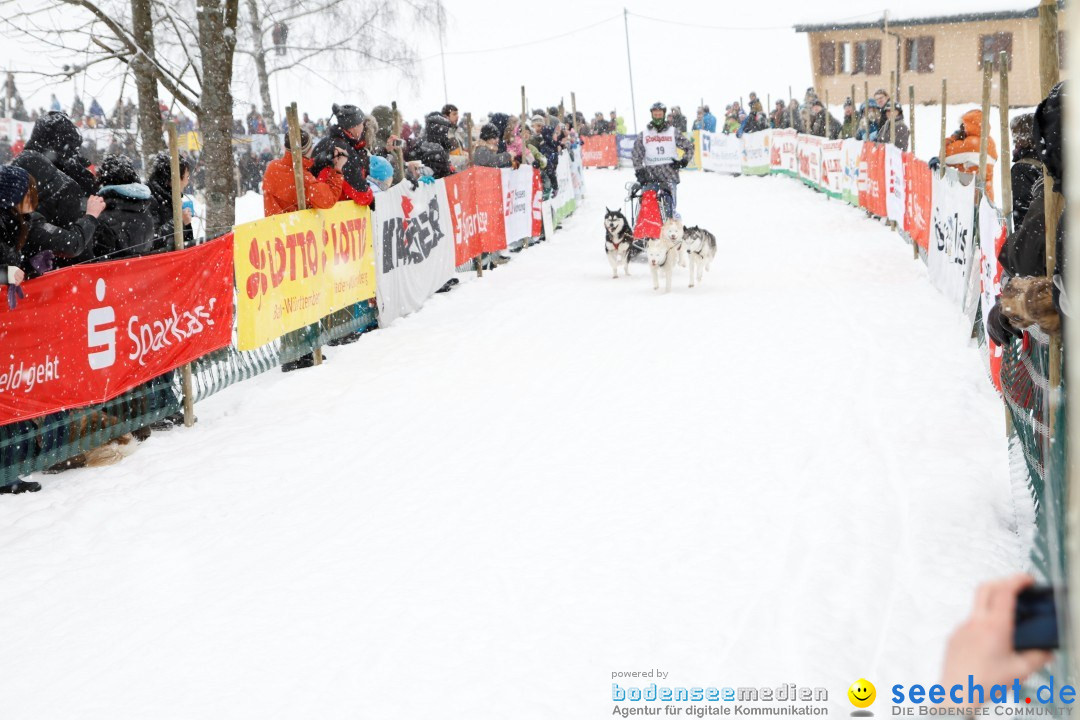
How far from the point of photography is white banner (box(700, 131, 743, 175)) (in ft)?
105

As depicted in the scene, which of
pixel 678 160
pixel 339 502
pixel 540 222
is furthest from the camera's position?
pixel 540 222

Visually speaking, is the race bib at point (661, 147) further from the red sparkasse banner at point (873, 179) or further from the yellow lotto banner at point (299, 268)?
the yellow lotto banner at point (299, 268)

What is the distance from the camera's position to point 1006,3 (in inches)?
1502

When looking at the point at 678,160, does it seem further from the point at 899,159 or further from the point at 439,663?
the point at 439,663

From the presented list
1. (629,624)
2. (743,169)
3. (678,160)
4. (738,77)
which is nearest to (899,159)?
(678,160)

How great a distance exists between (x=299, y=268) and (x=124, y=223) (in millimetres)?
1935

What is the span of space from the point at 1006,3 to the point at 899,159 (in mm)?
27611

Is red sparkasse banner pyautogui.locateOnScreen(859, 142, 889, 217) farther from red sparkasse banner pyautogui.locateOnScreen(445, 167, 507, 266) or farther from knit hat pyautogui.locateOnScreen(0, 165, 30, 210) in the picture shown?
knit hat pyautogui.locateOnScreen(0, 165, 30, 210)

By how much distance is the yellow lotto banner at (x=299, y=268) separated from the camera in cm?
773

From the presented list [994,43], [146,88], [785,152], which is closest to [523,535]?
[146,88]

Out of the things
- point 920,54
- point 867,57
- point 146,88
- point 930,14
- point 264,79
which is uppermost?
point 930,14

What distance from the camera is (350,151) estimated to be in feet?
30.5

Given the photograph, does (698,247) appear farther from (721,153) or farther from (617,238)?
(721,153)

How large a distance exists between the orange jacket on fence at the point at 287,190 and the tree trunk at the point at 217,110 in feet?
8.30
